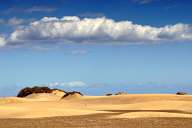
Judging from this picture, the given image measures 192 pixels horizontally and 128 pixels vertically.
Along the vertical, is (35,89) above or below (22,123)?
above

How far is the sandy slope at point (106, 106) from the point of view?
138 ft

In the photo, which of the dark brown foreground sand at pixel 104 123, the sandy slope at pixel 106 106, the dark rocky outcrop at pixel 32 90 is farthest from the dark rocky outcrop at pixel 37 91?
the dark brown foreground sand at pixel 104 123

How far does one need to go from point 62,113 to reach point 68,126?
11462mm

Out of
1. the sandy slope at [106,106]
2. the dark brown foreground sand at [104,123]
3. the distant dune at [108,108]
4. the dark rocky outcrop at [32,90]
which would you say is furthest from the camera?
the dark rocky outcrop at [32,90]

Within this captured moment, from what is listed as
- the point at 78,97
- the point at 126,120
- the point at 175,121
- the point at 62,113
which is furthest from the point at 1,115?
the point at 78,97

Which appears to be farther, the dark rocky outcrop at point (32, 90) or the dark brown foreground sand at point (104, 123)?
the dark rocky outcrop at point (32, 90)

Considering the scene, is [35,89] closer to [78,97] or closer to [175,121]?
[78,97]

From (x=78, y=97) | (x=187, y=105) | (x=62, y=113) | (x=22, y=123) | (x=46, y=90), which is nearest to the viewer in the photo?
(x=22, y=123)

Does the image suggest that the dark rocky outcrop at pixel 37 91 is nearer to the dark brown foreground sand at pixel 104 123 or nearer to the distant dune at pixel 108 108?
the distant dune at pixel 108 108

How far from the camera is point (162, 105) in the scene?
2148 inches

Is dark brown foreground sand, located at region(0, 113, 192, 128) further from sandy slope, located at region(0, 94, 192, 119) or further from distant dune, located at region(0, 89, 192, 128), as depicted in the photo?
sandy slope, located at region(0, 94, 192, 119)

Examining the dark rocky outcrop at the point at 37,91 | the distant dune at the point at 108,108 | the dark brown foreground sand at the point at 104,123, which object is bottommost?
the dark brown foreground sand at the point at 104,123

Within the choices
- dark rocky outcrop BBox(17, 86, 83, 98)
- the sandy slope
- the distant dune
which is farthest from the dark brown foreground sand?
dark rocky outcrop BBox(17, 86, 83, 98)

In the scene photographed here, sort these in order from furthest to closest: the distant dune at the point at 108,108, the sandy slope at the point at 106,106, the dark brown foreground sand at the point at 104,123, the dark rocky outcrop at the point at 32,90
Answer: the dark rocky outcrop at the point at 32,90, the sandy slope at the point at 106,106, the distant dune at the point at 108,108, the dark brown foreground sand at the point at 104,123
